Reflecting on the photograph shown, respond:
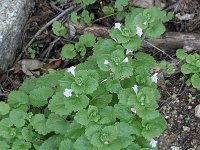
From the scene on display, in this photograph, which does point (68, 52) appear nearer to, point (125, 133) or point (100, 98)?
point (100, 98)

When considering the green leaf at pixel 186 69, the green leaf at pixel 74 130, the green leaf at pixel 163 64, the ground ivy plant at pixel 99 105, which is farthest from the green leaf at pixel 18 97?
the green leaf at pixel 186 69

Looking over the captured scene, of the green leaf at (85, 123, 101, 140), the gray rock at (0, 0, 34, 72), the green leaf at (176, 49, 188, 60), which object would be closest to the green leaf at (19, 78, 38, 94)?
the gray rock at (0, 0, 34, 72)

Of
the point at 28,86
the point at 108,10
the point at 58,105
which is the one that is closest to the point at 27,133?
the point at 58,105

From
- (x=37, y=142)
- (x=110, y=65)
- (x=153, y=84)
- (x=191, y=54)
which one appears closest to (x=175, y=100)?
(x=191, y=54)

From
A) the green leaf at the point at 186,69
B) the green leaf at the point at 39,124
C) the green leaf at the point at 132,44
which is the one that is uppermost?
the green leaf at the point at 132,44

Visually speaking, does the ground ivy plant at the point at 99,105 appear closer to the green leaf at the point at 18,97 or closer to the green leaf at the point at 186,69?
the green leaf at the point at 18,97

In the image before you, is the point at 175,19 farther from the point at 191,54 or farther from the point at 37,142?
the point at 37,142

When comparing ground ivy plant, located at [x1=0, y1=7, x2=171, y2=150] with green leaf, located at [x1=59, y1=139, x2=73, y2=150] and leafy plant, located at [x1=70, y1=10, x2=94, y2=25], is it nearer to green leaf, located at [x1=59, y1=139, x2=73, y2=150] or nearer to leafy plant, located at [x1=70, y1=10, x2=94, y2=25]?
green leaf, located at [x1=59, y1=139, x2=73, y2=150]
